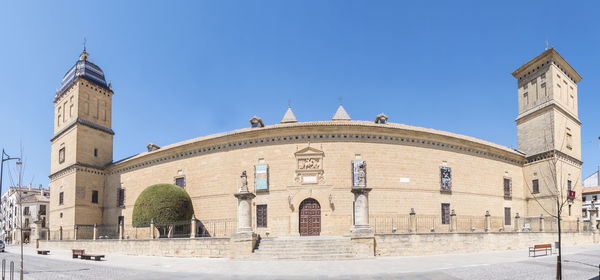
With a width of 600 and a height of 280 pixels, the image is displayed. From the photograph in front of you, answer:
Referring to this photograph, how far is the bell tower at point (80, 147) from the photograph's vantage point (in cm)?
3241

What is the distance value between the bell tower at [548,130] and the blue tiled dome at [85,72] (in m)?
37.1

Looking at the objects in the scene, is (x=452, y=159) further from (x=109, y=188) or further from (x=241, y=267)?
(x=109, y=188)

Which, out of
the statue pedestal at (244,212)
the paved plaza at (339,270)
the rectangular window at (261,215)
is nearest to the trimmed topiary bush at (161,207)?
the rectangular window at (261,215)

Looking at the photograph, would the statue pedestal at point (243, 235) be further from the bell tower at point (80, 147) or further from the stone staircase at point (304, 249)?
the bell tower at point (80, 147)

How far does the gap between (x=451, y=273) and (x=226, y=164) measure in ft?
55.1

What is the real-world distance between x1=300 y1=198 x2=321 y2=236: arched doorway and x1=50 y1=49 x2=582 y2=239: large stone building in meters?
0.06

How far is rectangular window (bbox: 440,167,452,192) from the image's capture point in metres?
25.1

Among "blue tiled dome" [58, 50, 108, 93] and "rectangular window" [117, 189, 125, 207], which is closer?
"rectangular window" [117, 189, 125, 207]

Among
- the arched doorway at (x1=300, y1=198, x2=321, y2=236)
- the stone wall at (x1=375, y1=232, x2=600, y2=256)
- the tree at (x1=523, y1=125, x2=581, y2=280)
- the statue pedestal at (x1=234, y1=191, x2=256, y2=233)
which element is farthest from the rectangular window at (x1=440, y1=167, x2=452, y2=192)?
the statue pedestal at (x1=234, y1=191, x2=256, y2=233)

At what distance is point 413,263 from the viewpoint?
1471 centimetres

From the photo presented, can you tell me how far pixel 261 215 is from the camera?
78.4ft

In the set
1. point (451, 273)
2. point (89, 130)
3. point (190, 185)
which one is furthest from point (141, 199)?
point (451, 273)

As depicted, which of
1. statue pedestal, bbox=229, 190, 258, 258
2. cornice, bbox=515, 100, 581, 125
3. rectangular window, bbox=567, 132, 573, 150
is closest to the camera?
statue pedestal, bbox=229, 190, 258, 258

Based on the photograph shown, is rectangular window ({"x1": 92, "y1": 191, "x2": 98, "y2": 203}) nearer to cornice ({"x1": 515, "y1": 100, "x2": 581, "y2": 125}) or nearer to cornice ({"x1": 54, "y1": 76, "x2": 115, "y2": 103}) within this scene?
cornice ({"x1": 54, "y1": 76, "x2": 115, "y2": 103})
